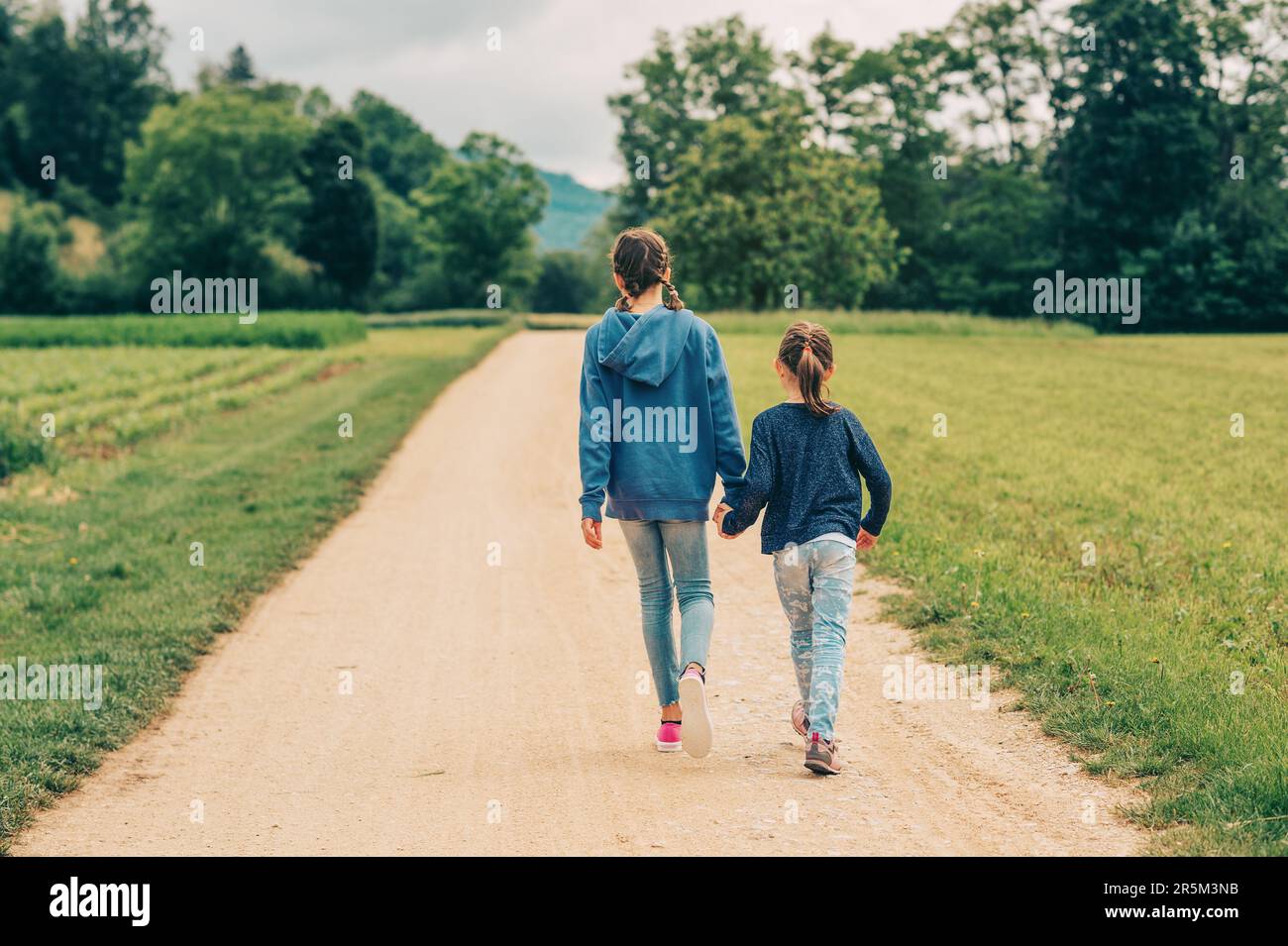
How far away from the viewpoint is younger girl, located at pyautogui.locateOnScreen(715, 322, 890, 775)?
5.16m

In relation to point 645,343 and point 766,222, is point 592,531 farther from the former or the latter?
point 766,222

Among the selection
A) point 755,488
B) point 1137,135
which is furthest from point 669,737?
point 1137,135

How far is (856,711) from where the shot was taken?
6.07 m

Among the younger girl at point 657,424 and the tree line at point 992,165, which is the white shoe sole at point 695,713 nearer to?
the younger girl at point 657,424

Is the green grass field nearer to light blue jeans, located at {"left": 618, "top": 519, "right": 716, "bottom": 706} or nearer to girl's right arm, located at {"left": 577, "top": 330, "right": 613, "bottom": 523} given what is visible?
light blue jeans, located at {"left": 618, "top": 519, "right": 716, "bottom": 706}

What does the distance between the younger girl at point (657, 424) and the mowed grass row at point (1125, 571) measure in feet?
4.25

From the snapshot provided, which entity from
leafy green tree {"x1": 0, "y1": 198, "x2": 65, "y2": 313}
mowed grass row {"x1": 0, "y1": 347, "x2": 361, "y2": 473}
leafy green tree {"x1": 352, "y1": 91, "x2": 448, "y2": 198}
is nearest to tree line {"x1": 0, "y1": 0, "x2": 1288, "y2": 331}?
leafy green tree {"x1": 0, "y1": 198, "x2": 65, "y2": 313}

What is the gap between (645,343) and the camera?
513cm

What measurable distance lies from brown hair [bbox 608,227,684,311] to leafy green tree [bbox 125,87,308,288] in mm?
69444

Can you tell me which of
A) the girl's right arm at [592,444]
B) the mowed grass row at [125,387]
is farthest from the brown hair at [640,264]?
the mowed grass row at [125,387]

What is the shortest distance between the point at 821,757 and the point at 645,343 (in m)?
1.86

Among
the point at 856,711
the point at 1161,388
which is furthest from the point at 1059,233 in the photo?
the point at 856,711

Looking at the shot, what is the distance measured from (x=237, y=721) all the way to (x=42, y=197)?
9243 centimetres

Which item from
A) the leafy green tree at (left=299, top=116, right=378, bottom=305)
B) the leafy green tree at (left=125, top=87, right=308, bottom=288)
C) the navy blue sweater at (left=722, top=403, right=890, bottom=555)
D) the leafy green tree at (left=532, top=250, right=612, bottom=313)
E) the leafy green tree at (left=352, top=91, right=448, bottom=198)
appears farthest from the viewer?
the leafy green tree at (left=352, top=91, right=448, bottom=198)
